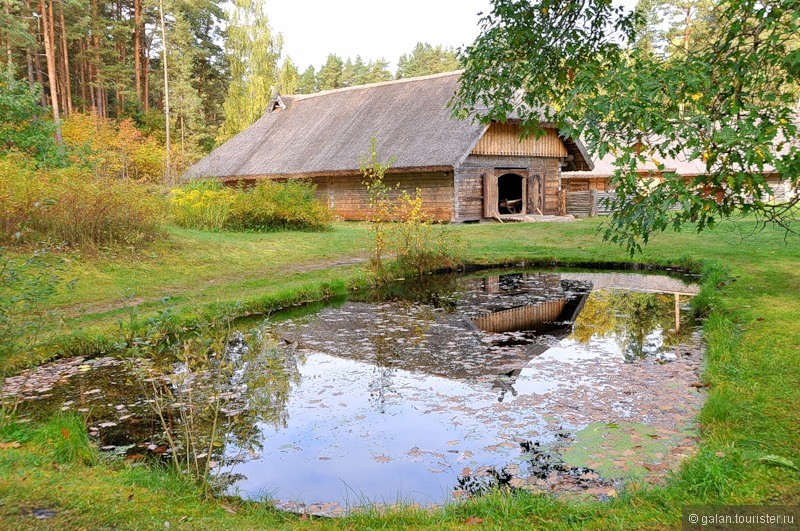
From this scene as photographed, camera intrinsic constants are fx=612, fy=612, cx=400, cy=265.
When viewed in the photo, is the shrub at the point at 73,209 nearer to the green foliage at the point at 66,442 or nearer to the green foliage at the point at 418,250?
the green foliage at the point at 418,250

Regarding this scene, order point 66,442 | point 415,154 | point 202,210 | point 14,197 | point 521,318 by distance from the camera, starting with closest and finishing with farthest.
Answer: point 66,442 < point 521,318 < point 14,197 < point 202,210 < point 415,154

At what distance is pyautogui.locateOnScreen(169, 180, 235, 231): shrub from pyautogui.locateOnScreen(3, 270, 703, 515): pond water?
922cm

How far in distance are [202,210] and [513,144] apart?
40.7 ft

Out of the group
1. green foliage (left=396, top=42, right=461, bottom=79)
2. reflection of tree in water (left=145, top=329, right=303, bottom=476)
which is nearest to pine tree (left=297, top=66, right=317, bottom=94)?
green foliage (left=396, top=42, right=461, bottom=79)

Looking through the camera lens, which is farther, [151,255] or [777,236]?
[777,236]

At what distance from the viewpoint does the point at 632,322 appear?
8.82 m

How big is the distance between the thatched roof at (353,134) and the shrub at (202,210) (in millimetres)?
5190

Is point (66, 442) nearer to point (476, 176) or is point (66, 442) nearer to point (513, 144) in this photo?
point (476, 176)

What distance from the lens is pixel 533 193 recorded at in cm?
2498

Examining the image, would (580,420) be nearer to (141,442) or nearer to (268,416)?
(268,416)

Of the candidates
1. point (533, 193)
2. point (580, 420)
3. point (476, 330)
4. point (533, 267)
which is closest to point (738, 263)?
point (533, 267)

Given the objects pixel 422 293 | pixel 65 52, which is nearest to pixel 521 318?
pixel 422 293

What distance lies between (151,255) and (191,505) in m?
9.63

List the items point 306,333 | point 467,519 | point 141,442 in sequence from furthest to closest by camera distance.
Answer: point 306,333 → point 141,442 → point 467,519
